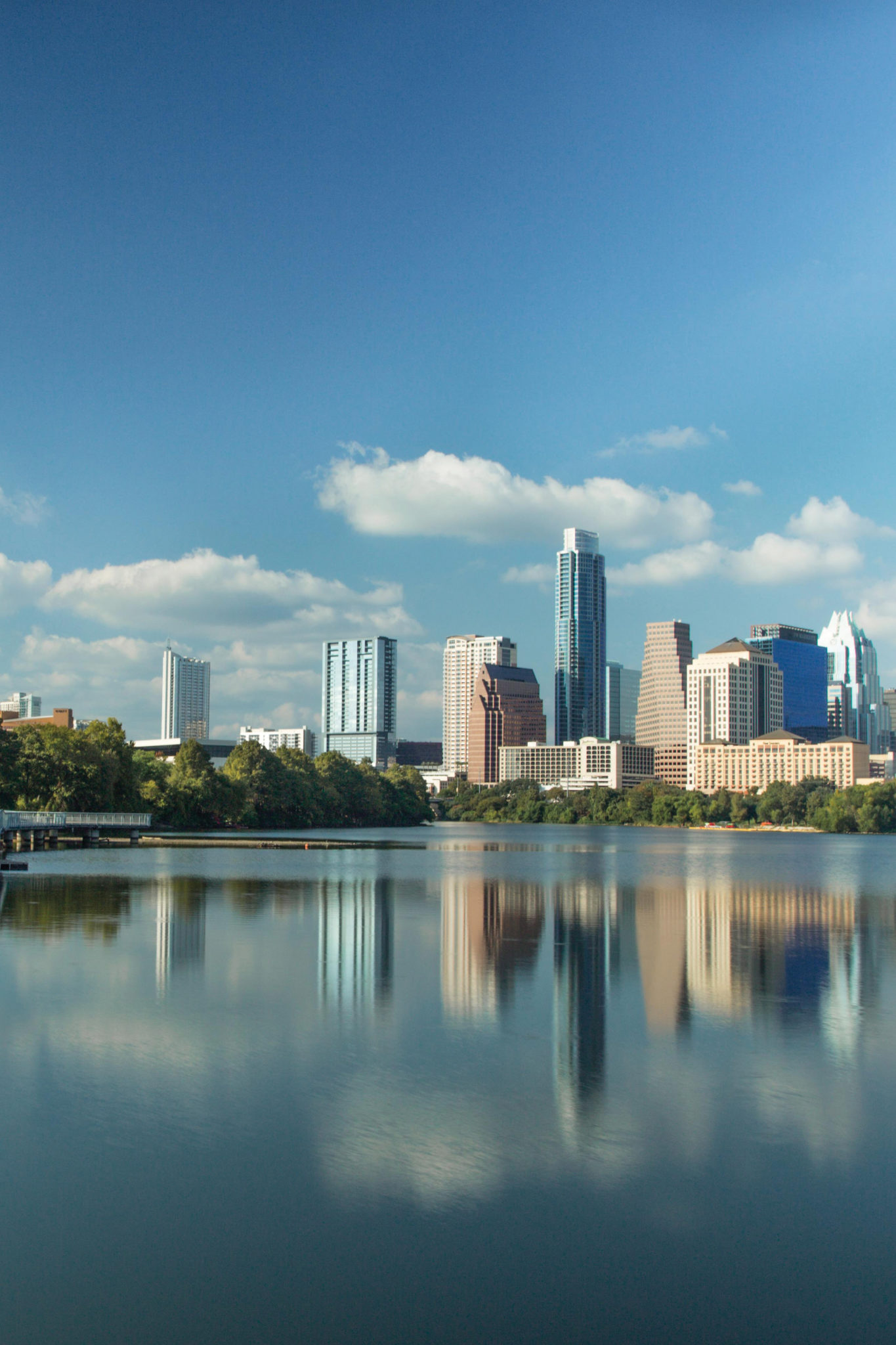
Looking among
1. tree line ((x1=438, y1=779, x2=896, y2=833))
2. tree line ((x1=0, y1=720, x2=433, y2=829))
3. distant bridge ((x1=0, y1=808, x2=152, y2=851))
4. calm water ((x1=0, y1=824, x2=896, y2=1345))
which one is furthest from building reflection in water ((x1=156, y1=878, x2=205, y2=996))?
tree line ((x1=438, y1=779, x2=896, y2=833))

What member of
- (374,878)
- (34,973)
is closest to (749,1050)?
(34,973)

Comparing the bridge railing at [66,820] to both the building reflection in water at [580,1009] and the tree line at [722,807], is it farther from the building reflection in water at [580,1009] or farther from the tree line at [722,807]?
the tree line at [722,807]

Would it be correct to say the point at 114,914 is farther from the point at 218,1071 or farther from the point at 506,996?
the point at 218,1071

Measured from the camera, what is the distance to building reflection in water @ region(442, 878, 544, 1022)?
18.8 metres

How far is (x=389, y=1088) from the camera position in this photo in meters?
13.1

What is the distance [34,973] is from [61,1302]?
12741 millimetres

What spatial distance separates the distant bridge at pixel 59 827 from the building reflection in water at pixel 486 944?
2487 cm

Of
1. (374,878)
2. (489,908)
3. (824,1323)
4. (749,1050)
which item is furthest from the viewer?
(374,878)

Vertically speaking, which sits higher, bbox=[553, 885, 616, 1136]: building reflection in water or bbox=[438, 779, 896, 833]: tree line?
bbox=[553, 885, 616, 1136]: building reflection in water

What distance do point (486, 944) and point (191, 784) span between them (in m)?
74.7

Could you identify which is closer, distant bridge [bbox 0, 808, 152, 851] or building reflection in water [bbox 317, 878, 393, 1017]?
building reflection in water [bbox 317, 878, 393, 1017]

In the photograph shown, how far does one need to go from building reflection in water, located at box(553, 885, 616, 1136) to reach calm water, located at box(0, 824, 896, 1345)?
8 cm

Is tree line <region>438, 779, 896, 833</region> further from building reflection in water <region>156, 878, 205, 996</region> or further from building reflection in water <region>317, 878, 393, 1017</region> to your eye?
building reflection in water <region>156, 878, 205, 996</region>

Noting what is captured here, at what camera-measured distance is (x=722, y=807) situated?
173 metres
